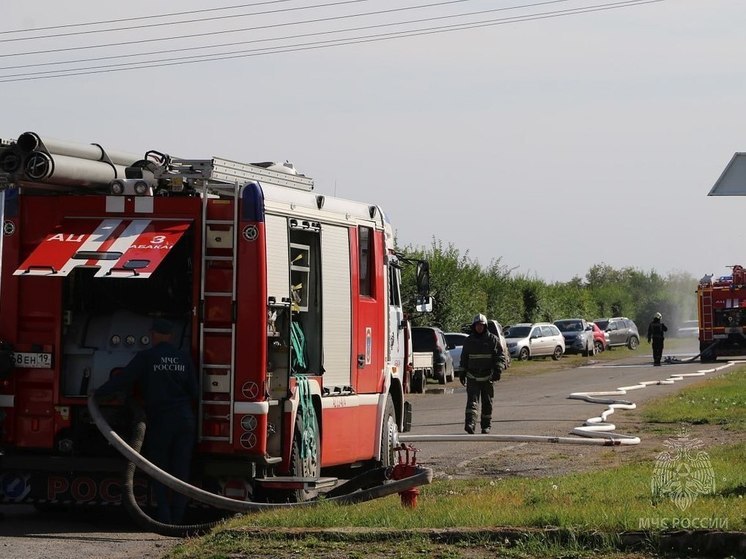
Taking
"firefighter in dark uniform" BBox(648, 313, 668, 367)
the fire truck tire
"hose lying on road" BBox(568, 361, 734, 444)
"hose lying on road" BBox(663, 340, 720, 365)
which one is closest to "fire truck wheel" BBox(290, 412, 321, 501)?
"hose lying on road" BBox(568, 361, 734, 444)

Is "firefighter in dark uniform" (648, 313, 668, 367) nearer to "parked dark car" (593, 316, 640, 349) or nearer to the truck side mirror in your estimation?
"parked dark car" (593, 316, 640, 349)

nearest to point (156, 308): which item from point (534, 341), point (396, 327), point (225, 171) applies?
point (225, 171)

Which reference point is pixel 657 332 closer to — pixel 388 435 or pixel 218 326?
pixel 388 435

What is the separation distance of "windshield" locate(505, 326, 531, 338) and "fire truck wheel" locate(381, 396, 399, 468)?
3840 cm

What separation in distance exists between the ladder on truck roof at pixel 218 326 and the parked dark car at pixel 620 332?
57.6 m

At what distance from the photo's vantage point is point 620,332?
68438 millimetres

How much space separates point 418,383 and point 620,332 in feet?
116

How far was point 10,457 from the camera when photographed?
11758 millimetres

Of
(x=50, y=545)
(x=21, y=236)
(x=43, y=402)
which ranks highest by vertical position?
(x=21, y=236)

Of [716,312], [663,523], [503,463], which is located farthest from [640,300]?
[663,523]

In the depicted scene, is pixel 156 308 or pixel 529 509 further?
pixel 156 308

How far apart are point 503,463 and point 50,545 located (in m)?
7.06

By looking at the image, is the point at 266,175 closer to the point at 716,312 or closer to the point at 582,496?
the point at 582,496

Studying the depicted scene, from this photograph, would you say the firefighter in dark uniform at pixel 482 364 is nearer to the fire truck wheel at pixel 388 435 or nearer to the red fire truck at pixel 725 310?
the fire truck wheel at pixel 388 435
